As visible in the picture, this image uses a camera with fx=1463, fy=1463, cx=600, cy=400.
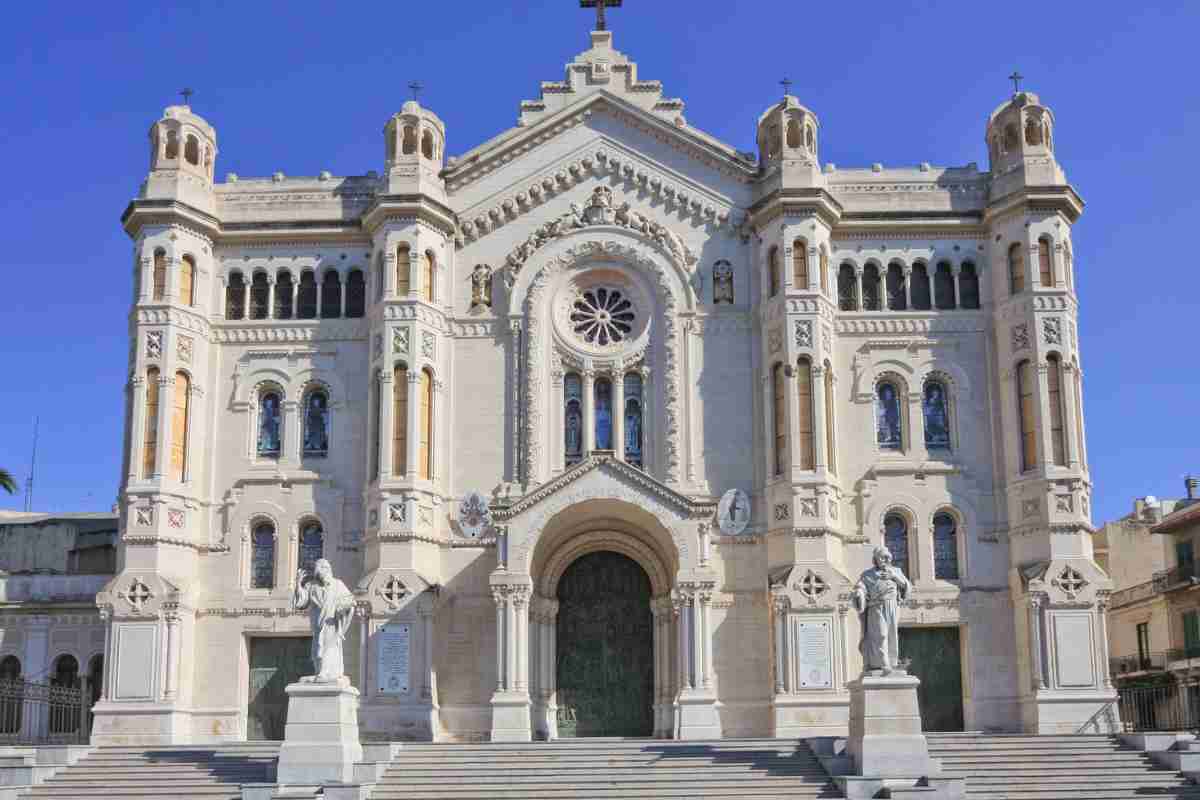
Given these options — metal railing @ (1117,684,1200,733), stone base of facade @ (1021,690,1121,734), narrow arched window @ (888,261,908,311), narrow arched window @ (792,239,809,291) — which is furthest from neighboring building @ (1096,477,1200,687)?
narrow arched window @ (792,239,809,291)

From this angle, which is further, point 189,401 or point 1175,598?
point 1175,598

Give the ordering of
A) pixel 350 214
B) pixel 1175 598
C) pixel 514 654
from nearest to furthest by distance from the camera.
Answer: pixel 514 654 → pixel 350 214 → pixel 1175 598

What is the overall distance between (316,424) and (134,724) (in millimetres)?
9205

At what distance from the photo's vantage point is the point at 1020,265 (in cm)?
3991

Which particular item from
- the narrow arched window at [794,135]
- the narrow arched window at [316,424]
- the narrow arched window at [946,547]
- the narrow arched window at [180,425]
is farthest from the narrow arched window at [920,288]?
the narrow arched window at [180,425]

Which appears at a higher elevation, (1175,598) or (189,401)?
(189,401)

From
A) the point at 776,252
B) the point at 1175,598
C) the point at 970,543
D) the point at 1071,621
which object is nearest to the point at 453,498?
the point at 776,252

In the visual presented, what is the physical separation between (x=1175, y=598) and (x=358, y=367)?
31.2m

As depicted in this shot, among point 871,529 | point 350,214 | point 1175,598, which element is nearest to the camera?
Result: point 871,529

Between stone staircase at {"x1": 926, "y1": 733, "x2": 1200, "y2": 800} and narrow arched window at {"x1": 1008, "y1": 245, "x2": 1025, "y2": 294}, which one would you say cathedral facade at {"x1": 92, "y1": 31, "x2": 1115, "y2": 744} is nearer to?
narrow arched window at {"x1": 1008, "y1": 245, "x2": 1025, "y2": 294}

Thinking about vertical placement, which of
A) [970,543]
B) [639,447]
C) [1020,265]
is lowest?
[970,543]

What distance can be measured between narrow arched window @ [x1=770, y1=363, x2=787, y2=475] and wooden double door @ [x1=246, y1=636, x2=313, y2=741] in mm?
13241

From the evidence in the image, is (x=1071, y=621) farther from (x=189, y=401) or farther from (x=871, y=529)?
(x=189, y=401)

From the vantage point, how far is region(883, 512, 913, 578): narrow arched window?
1540 inches
